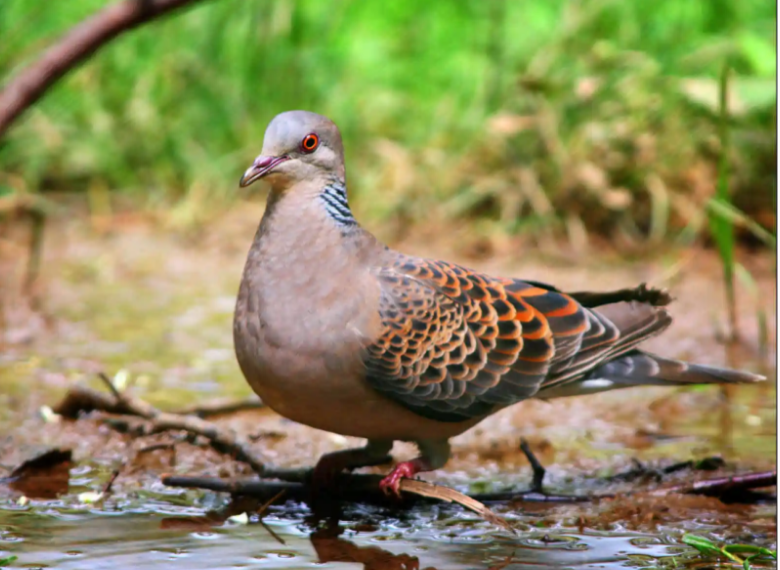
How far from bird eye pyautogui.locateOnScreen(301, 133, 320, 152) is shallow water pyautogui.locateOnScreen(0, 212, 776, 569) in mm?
1051

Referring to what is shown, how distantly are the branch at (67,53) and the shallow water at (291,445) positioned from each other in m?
1.62

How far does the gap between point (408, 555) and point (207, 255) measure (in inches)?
174

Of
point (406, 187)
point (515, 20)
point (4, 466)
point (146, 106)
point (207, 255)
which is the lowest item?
point (4, 466)

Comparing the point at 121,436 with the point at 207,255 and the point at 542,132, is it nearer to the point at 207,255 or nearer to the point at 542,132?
the point at 207,255

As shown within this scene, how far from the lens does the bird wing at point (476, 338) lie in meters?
3.24

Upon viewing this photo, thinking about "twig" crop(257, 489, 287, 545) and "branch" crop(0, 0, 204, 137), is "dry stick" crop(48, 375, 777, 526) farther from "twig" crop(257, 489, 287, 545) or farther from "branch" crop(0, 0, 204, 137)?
"branch" crop(0, 0, 204, 137)

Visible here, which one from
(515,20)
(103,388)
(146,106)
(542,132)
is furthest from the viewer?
(515,20)

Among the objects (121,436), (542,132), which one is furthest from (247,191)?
(121,436)

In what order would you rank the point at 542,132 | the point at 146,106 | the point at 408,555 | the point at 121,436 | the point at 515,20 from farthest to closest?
the point at 515,20 < the point at 146,106 < the point at 542,132 < the point at 121,436 < the point at 408,555

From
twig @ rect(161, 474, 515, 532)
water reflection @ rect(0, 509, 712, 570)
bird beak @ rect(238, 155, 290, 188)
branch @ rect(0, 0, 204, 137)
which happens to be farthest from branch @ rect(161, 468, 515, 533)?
branch @ rect(0, 0, 204, 137)

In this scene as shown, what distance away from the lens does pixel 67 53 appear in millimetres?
1428

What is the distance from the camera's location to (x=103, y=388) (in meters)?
4.70

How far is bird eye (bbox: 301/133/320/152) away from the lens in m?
3.24

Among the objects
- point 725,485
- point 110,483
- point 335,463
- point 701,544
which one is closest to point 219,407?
point 110,483
